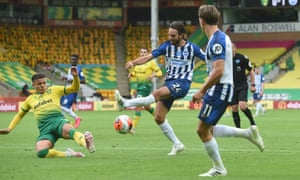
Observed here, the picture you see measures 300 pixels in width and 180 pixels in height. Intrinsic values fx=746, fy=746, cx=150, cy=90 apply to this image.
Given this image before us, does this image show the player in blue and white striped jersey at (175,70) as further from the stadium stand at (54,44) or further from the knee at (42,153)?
the stadium stand at (54,44)

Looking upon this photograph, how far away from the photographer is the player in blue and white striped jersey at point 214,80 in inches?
375

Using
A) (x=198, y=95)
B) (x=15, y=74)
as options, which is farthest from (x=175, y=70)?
(x=15, y=74)

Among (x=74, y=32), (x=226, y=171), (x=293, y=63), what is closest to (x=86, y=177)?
(x=226, y=171)

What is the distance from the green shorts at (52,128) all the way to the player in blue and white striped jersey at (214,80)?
3.61m

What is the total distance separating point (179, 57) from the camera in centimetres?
1327

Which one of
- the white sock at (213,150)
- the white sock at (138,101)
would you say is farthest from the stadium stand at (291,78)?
the white sock at (213,150)

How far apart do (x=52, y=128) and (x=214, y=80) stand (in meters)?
4.30

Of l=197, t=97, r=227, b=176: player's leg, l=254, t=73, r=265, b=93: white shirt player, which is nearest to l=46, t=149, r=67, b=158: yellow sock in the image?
l=197, t=97, r=227, b=176: player's leg

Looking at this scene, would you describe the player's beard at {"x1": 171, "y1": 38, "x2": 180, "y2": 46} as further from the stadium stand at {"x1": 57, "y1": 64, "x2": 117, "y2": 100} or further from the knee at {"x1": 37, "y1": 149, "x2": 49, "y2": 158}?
the stadium stand at {"x1": 57, "y1": 64, "x2": 117, "y2": 100}

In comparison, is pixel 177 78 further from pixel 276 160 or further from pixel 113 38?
pixel 113 38

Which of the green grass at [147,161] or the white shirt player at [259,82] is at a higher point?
the green grass at [147,161]

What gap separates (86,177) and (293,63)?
4338 centimetres

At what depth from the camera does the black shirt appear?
57.9 feet

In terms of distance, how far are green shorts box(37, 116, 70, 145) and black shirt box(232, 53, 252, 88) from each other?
6.05 metres
